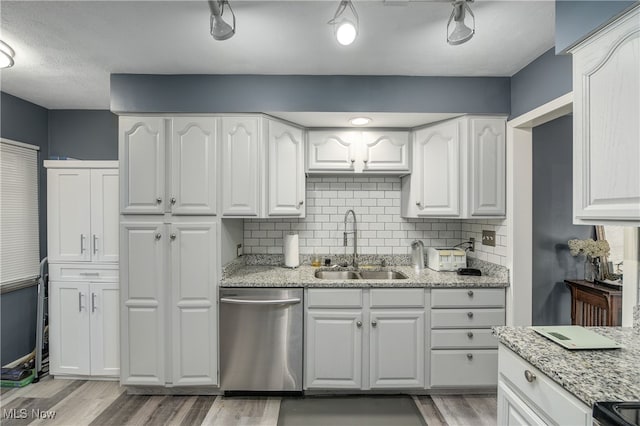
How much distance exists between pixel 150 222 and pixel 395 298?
201 cm

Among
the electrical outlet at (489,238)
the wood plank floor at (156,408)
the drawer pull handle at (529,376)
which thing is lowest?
the wood plank floor at (156,408)

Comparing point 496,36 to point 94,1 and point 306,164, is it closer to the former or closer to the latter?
point 306,164

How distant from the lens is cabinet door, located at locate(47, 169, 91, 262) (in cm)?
280

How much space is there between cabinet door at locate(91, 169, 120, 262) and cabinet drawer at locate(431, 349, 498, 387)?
2.81 metres

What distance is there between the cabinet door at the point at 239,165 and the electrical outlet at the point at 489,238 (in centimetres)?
202

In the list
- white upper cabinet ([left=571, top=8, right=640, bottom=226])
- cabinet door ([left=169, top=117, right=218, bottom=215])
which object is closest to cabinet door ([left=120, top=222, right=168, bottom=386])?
cabinet door ([left=169, top=117, right=218, bottom=215])

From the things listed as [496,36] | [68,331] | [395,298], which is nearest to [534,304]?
[395,298]

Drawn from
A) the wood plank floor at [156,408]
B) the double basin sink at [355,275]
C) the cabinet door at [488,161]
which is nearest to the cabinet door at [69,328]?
the wood plank floor at [156,408]

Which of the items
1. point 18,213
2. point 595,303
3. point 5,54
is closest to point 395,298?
point 595,303

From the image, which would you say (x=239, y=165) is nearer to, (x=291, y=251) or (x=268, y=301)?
(x=291, y=251)

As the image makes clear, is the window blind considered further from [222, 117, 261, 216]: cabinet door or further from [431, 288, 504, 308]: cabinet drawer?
[431, 288, 504, 308]: cabinet drawer

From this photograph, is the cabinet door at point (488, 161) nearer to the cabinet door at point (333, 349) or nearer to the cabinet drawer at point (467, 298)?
the cabinet drawer at point (467, 298)

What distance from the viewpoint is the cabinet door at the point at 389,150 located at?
9.61ft

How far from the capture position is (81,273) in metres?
2.83
